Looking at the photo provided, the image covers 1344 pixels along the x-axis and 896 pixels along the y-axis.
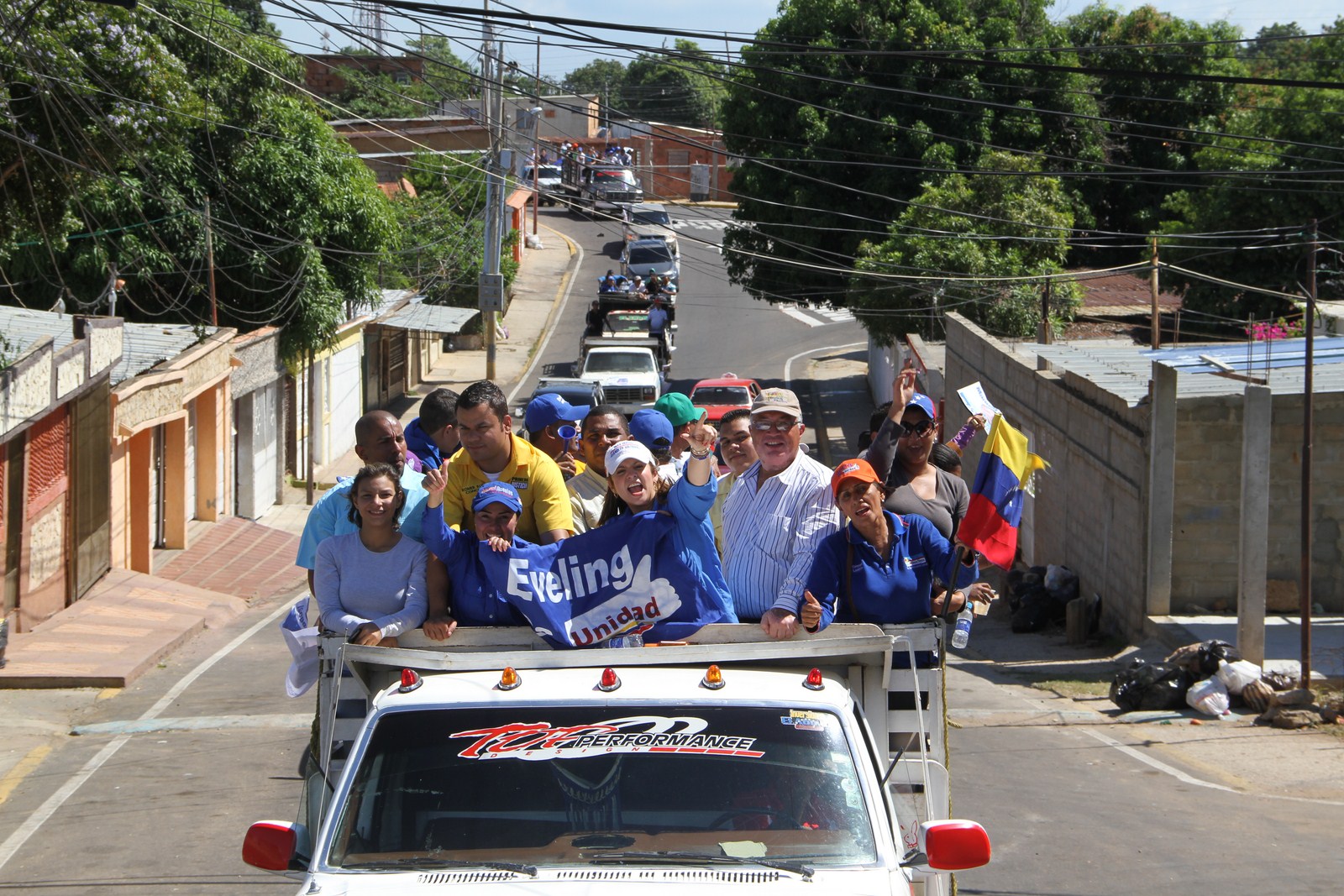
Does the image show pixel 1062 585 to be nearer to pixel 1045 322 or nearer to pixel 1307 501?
pixel 1307 501

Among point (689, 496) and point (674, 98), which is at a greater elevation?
point (674, 98)

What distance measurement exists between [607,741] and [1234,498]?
1187cm

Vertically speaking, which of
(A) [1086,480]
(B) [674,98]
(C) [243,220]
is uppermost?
(B) [674,98]

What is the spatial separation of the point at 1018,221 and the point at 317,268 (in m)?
14.0

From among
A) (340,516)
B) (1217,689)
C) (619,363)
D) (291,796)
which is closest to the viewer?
(340,516)

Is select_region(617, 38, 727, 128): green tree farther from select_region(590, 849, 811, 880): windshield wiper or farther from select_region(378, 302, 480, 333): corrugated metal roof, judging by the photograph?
select_region(590, 849, 811, 880): windshield wiper

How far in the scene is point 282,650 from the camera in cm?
1455

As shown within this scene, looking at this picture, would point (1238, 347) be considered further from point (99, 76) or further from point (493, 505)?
point (493, 505)

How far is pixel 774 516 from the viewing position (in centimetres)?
556

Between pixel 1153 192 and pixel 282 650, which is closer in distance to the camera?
pixel 282 650

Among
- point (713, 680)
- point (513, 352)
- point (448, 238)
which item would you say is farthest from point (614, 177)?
point (713, 680)

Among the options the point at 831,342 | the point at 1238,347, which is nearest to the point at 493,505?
the point at 1238,347

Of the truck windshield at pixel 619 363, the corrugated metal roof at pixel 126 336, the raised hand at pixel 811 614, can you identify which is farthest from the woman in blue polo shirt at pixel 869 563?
the truck windshield at pixel 619 363

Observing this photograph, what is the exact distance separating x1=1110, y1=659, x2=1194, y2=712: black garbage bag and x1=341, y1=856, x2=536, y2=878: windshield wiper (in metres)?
9.44
